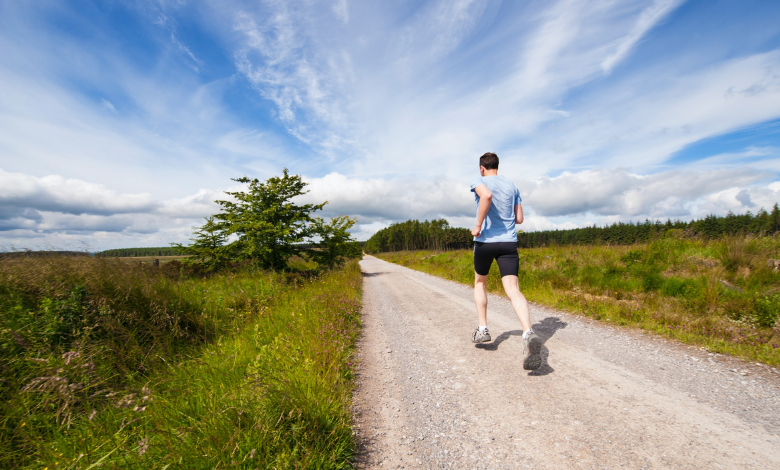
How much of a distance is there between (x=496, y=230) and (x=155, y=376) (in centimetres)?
438

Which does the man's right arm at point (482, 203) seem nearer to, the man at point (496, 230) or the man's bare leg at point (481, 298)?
the man at point (496, 230)

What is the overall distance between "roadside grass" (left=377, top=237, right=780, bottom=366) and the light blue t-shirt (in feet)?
9.67

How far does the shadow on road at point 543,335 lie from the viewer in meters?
3.29

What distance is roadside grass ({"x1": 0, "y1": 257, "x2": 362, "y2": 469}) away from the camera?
6.37ft

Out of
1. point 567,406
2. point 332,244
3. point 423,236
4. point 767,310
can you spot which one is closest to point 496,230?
point 567,406

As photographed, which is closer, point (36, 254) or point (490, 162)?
point (490, 162)

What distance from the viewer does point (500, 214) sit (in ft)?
12.4

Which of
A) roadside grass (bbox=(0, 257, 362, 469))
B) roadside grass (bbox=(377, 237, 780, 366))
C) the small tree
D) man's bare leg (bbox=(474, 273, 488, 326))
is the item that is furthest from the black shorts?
the small tree

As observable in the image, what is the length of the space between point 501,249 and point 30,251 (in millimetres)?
7702

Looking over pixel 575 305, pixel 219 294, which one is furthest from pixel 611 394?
pixel 219 294

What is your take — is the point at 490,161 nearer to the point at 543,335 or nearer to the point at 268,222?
the point at 543,335

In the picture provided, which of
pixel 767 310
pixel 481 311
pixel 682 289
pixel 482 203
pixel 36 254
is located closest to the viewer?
pixel 482 203

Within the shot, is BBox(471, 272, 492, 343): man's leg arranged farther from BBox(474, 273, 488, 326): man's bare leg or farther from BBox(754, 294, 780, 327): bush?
BBox(754, 294, 780, 327): bush

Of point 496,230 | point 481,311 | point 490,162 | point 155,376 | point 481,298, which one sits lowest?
point 155,376
